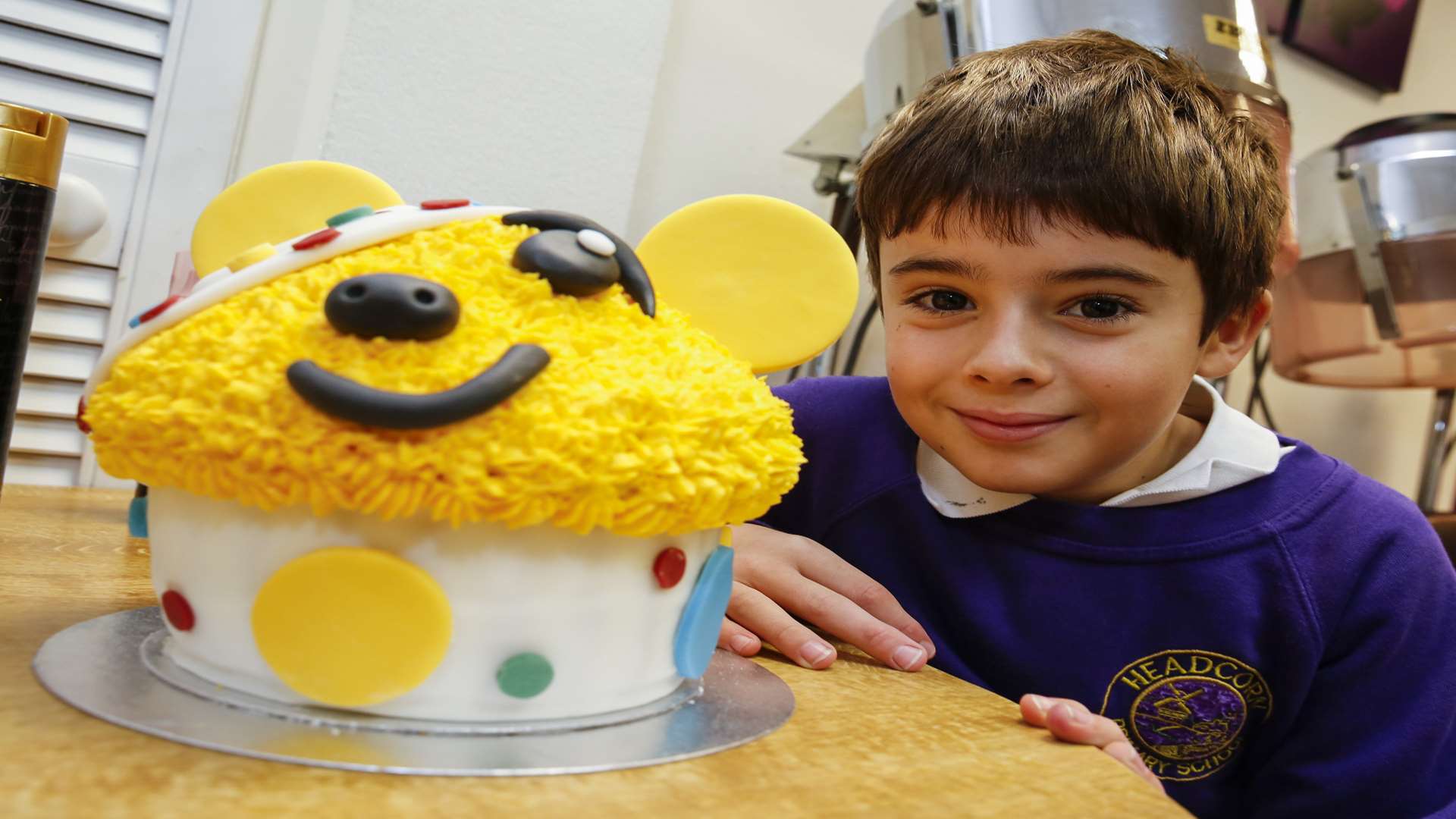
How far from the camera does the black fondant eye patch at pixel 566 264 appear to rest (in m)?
0.40

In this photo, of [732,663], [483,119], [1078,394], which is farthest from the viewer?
[483,119]

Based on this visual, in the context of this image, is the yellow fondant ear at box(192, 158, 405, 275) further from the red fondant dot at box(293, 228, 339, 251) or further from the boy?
the boy

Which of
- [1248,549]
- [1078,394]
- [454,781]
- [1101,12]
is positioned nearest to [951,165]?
[1078,394]

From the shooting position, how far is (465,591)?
0.37 m

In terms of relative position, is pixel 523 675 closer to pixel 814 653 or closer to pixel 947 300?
pixel 814 653

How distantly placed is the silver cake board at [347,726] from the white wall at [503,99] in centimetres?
77

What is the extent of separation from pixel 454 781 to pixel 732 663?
24 centimetres

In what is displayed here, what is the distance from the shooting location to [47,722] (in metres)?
0.32

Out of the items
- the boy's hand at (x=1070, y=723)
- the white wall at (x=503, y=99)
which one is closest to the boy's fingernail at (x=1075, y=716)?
the boy's hand at (x=1070, y=723)

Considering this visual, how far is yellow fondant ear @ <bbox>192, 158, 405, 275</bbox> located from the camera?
0.49 m

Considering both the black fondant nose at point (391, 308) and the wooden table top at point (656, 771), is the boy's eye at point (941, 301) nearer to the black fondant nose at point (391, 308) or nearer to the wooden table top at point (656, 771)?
the wooden table top at point (656, 771)

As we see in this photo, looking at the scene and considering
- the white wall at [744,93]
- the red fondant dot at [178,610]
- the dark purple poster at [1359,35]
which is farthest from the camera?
the dark purple poster at [1359,35]

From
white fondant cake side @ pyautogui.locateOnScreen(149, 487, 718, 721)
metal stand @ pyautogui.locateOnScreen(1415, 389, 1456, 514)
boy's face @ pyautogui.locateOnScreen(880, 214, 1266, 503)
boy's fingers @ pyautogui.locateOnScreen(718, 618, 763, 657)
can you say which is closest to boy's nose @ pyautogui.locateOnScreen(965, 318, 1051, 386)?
boy's face @ pyautogui.locateOnScreen(880, 214, 1266, 503)

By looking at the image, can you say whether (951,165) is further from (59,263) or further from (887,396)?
(59,263)
